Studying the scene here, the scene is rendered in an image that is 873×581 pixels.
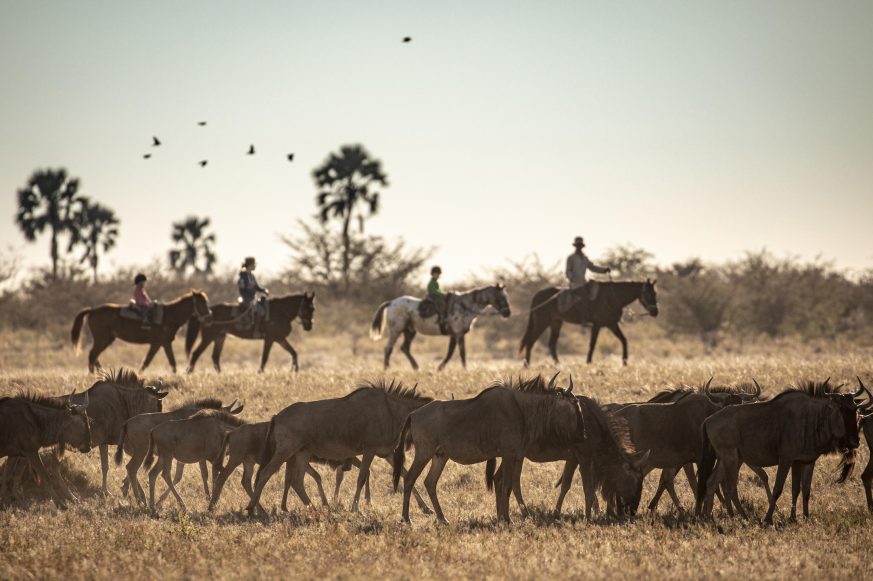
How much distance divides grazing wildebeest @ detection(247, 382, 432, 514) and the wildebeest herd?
1cm

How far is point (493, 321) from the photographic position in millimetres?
45031

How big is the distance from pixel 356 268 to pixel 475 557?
45.2 metres

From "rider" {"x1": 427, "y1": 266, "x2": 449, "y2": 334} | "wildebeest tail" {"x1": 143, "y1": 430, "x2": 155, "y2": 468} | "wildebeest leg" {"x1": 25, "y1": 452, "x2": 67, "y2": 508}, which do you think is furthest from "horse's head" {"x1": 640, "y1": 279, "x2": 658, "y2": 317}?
"wildebeest leg" {"x1": 25, "y1": 452, "x2": 67, "y2": 508}

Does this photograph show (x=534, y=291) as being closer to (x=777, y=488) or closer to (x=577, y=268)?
(x=577, y=268)

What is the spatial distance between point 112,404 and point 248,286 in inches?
423

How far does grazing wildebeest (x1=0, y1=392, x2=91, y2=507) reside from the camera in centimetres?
1346

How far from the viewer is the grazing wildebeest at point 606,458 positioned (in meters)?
12.5

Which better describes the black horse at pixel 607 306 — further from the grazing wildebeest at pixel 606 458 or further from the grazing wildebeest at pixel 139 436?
the grazing wildebeest at pixel 606 458

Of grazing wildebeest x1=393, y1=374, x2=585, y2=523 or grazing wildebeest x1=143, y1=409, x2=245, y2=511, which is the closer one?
grazing wildebeest x1=393, y1=374, x2=585, y2=523

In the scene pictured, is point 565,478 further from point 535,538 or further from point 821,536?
point 821,536

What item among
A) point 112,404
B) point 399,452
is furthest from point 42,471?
point 399,452

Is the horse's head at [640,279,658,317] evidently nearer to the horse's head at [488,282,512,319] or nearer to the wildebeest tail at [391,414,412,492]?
the horse's head at [488,282,512,319]

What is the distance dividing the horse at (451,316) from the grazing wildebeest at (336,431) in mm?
11729

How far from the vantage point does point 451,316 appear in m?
26.1
